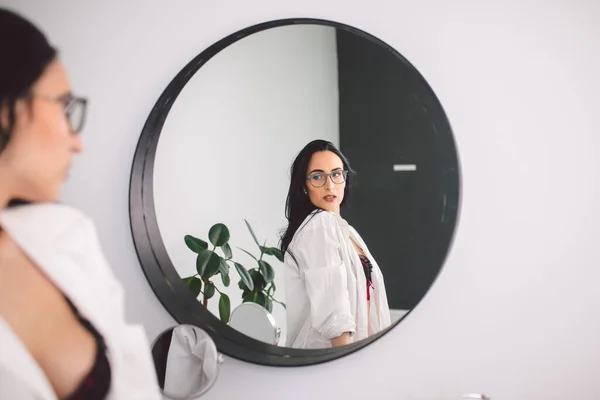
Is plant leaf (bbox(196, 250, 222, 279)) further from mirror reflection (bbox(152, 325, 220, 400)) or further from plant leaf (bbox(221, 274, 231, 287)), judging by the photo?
mirror reflection (bbox(152, 325, 220, 400))

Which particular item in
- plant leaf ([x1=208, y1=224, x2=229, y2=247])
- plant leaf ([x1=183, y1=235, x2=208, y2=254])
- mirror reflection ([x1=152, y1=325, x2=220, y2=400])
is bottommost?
mirror reflection ([x1=152, y1=325, x2=220, y2=400])

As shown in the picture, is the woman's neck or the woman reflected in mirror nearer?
the woman's neck

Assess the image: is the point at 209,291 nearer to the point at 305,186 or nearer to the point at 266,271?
the point at 266,271

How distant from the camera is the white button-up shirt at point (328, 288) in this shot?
1.17 m

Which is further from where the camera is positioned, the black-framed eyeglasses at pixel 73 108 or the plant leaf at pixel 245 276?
the plant leaf at pixel 245 276

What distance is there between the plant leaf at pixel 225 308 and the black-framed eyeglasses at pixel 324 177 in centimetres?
30

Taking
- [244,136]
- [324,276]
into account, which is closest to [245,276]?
[324,276]

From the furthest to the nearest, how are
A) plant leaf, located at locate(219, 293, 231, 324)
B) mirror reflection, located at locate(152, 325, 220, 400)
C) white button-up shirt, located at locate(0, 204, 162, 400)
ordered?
1. plant leaf, located at locate(219, 293, 231, 324)
2. mirror reflection, located at locate(152, 325, 220, 400)
3. white button-up shirt, located at locate(0, 204, 162, 400)

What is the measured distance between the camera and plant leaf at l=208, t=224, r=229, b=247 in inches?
49.1

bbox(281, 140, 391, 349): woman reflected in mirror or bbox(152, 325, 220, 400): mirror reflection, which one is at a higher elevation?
bbox(281, 140, 391, 349): woman reflected in mirror

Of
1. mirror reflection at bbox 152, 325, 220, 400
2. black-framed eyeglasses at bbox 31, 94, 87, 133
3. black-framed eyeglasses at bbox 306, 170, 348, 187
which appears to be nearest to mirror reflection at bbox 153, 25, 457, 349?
black-framed eyeglasses at bbox 306, 170, 348, 187

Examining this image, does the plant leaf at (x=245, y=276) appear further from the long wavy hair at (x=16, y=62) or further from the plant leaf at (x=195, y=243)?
the long wavy hair at (x=16, y=62)

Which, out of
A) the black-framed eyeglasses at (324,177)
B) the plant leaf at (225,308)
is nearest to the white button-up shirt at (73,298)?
the plant leaf at (225,308)

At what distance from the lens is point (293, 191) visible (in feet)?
4.02
